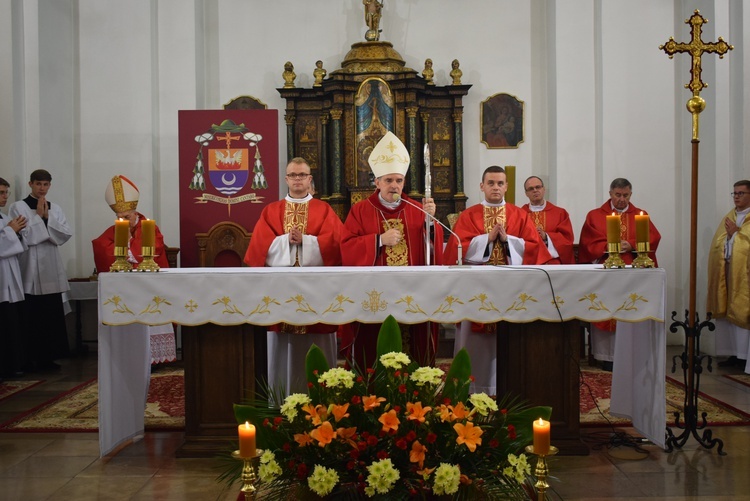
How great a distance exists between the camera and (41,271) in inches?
314

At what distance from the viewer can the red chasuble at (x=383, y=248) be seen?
17.0 feet

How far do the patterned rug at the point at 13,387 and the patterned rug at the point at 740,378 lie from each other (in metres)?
6.75

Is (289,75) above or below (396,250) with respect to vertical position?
above

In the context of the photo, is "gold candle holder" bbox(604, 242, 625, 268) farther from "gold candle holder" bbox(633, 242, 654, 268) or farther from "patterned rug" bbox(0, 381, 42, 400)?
"patterned rug" bbox(0, 381, 42, 400)

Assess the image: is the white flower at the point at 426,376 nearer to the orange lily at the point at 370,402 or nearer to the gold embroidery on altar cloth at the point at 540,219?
the orange lily at the point at 370,402

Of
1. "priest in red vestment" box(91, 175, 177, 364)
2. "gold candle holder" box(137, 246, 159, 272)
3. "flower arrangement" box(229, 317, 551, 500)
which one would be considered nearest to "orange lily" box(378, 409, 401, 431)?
"flower arrangement" box(229, 317, 551, 500)

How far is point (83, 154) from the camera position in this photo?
32.4 feet

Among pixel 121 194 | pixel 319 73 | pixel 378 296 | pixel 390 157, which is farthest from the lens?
pixel 319 73

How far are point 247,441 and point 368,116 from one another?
8.13 metres

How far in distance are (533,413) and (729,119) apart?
23.7 feet

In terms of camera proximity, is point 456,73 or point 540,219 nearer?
point 540,219

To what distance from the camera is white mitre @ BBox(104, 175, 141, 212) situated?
762cm

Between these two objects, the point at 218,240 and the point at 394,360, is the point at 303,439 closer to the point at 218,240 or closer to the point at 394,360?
the point at 394,360

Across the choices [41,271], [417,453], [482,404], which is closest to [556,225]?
[41,271]
